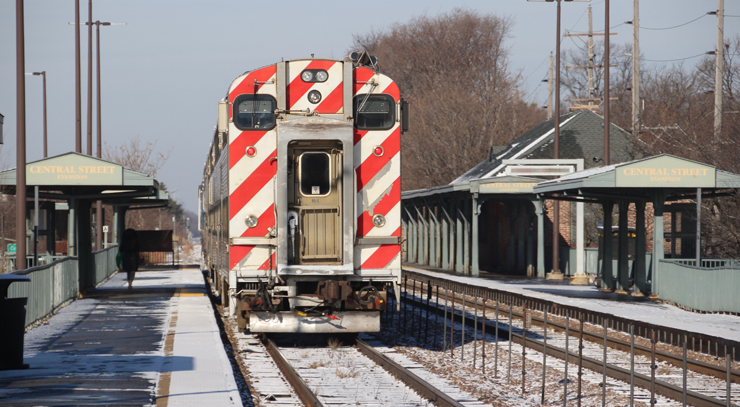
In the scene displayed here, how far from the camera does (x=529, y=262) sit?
32.3 metres

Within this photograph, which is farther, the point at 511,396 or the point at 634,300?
the point at 634,300

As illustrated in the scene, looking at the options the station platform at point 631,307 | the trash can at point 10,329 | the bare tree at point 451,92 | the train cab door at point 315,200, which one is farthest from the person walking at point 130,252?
the bare tree at point 451,92

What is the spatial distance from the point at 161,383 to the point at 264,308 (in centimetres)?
296

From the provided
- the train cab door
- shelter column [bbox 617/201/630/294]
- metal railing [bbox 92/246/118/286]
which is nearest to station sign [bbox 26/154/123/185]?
metal railing [bbox 92/246/118/286]

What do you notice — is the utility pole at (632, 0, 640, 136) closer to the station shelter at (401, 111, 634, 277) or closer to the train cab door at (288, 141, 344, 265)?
the station shelter at (401, 111, 634, 277)

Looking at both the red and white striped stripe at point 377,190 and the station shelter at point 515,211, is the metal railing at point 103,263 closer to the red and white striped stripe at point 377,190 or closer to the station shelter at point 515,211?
the station shelter at point 515,211

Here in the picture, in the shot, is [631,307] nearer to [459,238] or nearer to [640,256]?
[640,256]

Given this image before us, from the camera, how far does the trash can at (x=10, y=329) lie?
950cm

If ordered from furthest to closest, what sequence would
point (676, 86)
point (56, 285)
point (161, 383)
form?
point (676, 86)
point (56, 285)
point (161, 383)

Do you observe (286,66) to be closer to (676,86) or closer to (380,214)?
(380,214)

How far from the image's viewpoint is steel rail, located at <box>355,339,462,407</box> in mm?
8605

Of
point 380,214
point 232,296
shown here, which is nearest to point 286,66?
point 380,214

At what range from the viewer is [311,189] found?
38.5 feet

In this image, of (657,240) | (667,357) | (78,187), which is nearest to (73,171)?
(78,187)
